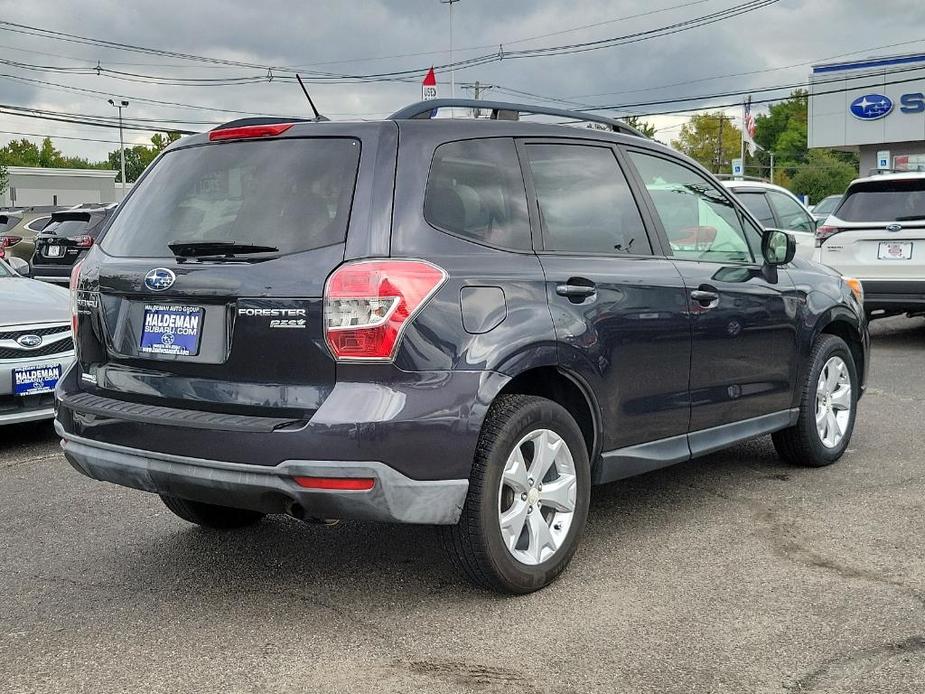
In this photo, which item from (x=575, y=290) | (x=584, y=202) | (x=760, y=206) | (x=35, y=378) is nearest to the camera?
(x=575, y=290)

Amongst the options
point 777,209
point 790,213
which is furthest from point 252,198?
point 790,213

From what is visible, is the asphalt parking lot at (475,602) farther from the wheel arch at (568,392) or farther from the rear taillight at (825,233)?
the rear taillight at (825,233)

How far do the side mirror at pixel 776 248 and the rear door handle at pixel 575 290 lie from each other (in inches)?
64.0

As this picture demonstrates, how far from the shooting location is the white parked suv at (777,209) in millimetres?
12477

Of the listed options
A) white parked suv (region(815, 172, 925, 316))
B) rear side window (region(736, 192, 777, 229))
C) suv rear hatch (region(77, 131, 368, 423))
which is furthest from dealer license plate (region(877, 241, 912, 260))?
suv rear hatch (region(77, 131, 368, 423))

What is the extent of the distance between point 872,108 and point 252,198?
46.1 meters

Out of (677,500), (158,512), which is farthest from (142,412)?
(677,500)

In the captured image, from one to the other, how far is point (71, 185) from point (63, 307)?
288ft

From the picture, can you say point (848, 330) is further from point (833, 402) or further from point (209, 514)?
point (209, 514)

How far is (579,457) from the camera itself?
167 inches

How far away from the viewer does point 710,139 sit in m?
107

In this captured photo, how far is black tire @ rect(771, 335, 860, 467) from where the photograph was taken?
5.88 meters

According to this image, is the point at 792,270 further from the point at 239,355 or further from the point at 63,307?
Result: the point at 63,307

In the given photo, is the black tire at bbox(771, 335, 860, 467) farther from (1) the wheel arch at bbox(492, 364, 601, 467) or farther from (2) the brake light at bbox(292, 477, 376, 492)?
(2) the brake light at bbox(292, 477, 376, 492)
